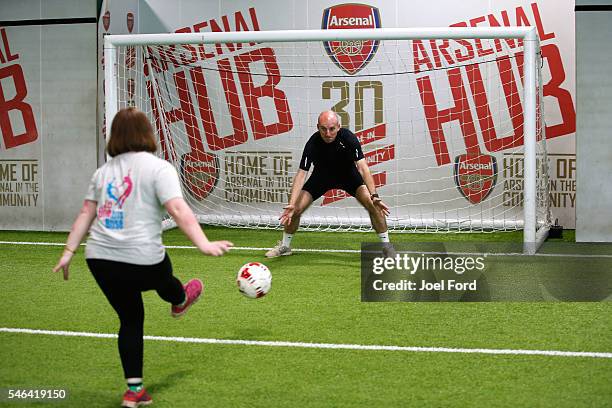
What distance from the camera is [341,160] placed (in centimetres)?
956

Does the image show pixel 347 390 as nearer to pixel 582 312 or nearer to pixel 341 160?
pixel 582 312

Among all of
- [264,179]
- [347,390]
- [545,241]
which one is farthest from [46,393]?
[264,179]

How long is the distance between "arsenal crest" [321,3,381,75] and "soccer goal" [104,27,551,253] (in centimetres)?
2

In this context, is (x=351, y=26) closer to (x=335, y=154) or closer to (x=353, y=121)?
(x=353, y=121)

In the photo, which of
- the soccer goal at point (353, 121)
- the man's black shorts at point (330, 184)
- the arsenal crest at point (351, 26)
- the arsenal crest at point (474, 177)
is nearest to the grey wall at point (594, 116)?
the soccer goal at point (353, 121)

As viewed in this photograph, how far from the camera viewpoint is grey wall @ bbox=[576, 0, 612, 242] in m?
10.6

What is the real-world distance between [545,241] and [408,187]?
2557 millimetres

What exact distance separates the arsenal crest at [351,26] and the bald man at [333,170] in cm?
380

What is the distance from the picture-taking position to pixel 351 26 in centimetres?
1318

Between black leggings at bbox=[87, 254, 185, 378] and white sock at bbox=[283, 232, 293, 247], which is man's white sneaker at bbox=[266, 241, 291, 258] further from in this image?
black leggings at bbox=[87, 254, 185, 378]

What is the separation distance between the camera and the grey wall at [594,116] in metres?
10.6

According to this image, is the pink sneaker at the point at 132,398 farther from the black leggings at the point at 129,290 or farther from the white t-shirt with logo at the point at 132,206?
the white t-shirt with logo at the point at 132,206

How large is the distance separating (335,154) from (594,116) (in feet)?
10.8

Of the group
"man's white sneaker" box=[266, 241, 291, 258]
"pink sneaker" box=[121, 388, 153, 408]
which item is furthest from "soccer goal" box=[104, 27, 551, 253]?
"pink sneaker" box=[121, 388, 153, 408]
